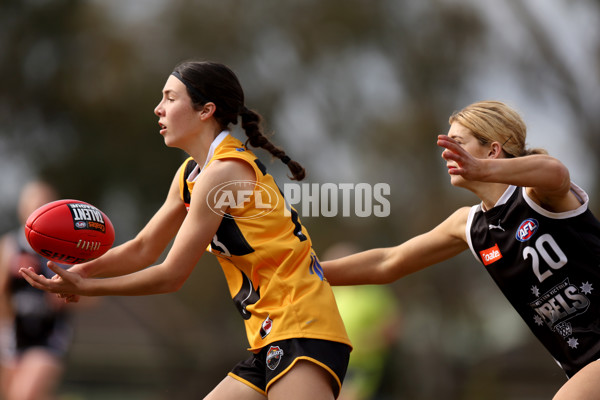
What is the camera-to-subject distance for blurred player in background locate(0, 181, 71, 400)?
7.27 m

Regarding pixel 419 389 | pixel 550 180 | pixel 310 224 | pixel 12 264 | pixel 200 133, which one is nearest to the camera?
pixel 550 180

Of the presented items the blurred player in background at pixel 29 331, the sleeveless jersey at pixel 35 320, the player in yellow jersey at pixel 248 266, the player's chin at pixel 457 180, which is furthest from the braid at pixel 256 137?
the sleeveless jersey at pixel 35 320

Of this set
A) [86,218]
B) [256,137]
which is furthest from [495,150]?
[86,218]

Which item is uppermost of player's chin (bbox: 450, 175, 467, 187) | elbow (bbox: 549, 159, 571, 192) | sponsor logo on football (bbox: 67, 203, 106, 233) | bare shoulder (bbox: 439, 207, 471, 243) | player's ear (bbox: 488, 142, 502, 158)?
elbow (bbox: 549, 159, 571, 192)

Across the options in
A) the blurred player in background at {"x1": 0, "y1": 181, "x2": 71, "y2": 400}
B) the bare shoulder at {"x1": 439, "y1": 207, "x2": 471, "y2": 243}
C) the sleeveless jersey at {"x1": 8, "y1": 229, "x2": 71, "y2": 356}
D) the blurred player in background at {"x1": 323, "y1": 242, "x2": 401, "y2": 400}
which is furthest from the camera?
the blurred player in background at {"x1": 323, "y1": 242, "x2": 401, "y2": 400}

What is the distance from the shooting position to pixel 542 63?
1789cm

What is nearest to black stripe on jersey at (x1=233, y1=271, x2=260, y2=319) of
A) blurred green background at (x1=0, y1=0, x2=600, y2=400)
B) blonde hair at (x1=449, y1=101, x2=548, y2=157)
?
blonde hair at (x1=449, y1=101, x2=548, y2=157)

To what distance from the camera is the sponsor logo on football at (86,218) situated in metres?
3.71

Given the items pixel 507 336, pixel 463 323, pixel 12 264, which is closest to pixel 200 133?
pixel 12 264

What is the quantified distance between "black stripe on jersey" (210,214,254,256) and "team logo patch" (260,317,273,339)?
0.30m

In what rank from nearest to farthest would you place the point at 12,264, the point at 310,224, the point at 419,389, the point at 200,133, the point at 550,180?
the point at 550,180, the point at 200,133, the point at 12,264, the point at 419,389, the point at 310,224

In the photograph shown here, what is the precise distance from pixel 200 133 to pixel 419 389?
49.5ft

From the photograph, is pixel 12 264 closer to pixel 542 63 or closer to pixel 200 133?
pixel 200 133

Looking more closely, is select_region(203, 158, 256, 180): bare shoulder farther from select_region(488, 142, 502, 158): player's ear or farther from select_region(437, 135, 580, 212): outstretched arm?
select_region(488, 142, 502, 158): player's ear
